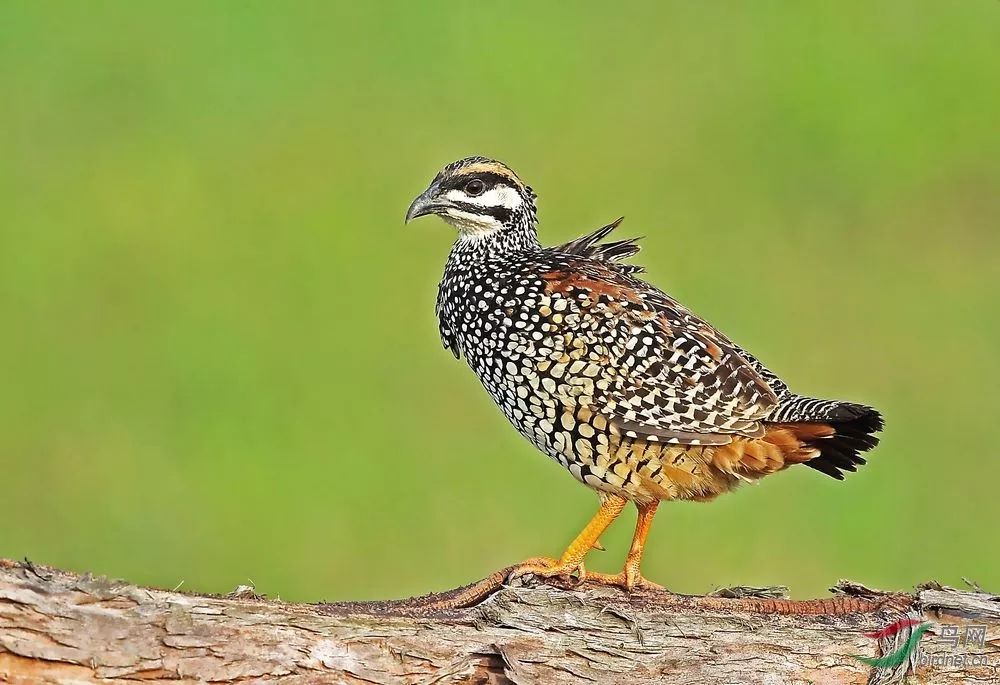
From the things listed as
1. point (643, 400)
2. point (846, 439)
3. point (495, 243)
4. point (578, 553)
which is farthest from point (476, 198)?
point (846, 439)

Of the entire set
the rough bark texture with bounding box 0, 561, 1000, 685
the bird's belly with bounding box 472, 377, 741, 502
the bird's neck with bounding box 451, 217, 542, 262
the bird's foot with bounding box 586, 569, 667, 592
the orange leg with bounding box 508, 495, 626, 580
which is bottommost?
the rough bark texture with bounding box 0, 561, 1000, 685

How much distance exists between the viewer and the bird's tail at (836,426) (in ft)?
15.4

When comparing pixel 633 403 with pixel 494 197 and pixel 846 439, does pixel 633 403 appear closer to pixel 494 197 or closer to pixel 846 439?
pixel 846 439

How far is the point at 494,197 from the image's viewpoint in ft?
18.0

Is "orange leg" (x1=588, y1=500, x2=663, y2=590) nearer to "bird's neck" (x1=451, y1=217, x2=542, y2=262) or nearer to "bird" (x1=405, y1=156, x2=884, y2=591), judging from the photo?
"bird" (x1=405, y1=156, x2=884, y2=591)

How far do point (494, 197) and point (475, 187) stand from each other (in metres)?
0.10

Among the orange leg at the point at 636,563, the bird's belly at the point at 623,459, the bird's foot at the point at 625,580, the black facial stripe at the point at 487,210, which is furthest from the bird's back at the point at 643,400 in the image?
the black facial stripe at the point at 487,210

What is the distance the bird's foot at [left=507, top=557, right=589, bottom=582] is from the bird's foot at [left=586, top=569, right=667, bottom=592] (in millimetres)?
41

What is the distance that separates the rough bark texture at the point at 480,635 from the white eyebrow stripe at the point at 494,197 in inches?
65.8

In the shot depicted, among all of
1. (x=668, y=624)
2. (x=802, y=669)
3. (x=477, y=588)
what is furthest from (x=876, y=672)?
(x=477, y=588)

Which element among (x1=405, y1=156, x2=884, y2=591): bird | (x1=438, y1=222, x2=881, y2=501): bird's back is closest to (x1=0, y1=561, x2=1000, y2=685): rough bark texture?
(x1=405, y1=156, x2=884, y2=591): bird

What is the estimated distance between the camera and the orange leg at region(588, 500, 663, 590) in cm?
484

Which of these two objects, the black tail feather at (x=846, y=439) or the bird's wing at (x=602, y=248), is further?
the bird's wing at (x=602, y=248)

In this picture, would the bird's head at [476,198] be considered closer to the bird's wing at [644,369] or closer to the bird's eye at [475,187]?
the bird's eye at [475,187]
